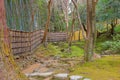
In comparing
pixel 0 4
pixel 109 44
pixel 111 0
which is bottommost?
pixel 109 44

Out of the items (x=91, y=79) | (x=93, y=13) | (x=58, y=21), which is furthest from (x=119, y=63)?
(x=58, y=21)

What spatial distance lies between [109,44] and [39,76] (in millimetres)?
10481

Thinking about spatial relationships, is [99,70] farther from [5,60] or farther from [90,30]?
[5,60]

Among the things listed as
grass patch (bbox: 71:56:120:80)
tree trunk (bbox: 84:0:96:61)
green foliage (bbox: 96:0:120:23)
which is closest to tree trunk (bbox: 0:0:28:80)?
grass patch (bbox: 71:56:120:80)

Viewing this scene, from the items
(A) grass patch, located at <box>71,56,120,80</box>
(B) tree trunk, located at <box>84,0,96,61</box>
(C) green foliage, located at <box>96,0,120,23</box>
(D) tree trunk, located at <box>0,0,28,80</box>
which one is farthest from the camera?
(C) green foliage, located at <box>96,0,120,23</box>

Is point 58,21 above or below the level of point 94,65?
above

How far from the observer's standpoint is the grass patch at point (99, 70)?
537 cm

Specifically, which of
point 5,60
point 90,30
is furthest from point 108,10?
point 5,60

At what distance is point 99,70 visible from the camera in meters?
6.25

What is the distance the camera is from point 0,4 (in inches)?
147

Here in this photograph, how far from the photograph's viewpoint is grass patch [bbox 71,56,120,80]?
5365 millimetres

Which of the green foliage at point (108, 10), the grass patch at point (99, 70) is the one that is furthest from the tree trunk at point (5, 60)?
the green foliage at point (108, 10)

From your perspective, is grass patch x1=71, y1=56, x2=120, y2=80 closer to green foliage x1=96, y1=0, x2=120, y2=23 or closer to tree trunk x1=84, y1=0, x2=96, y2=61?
tree trunk x1=84, y1=0, x2=96, y2=61

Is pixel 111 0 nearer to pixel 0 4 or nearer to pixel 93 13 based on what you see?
pixel 93 13
